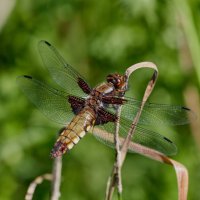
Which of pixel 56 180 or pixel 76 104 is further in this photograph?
pixel 76 104

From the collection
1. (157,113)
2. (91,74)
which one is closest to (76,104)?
(157,113)

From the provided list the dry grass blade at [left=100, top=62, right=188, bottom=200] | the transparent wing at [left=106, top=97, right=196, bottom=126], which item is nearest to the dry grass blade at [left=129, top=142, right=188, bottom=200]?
the dry grass blade at [left=100, top=62, right=188, bottom=200]

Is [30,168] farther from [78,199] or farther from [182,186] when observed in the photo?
[182,186]

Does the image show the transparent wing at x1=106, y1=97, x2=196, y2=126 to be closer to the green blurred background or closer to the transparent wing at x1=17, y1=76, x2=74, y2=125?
the transparent wing at x1=17, y1=76, x2=74, y2=125

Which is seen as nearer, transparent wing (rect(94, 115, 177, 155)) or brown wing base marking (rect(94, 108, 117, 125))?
transparent wing (rect(94, 115, 177, 155))

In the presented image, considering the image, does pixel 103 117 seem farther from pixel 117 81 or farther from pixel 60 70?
pixel 60 70

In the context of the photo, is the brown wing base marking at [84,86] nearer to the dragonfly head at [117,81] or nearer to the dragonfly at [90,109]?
the dragonfly at [90,109]

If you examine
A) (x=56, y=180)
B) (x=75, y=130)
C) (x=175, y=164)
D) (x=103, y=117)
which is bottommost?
(x=56, y=180)
